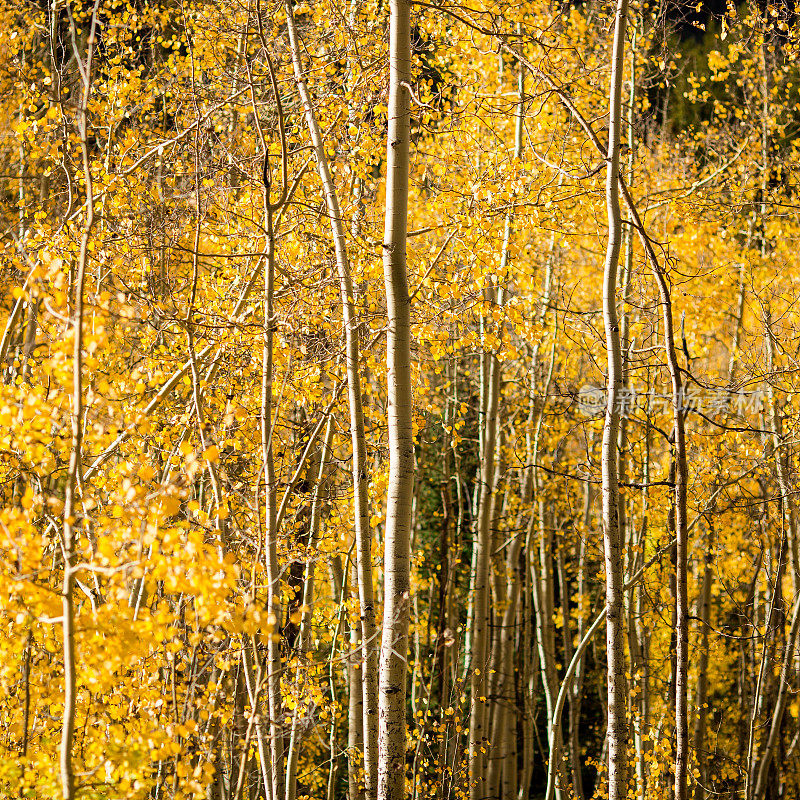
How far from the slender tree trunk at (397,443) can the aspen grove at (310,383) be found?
13 mm

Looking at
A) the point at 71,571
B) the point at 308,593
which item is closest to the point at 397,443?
the point at 71,571

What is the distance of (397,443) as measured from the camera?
11.4 feet

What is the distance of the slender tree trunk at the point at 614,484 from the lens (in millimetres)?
3867

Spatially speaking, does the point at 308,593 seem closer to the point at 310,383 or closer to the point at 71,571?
the point at 310,383

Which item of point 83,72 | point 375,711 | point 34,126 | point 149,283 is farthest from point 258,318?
point 83,72

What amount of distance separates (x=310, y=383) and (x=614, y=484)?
7.04 ft

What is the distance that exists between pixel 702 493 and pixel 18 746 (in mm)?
5742

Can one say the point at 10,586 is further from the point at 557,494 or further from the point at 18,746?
the point at 557,494

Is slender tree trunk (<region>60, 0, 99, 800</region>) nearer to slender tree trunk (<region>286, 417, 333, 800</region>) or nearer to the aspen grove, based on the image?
the aspen grove

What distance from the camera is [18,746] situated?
4.09m

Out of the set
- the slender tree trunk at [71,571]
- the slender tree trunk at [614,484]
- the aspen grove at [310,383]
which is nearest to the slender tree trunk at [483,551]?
the aspen grove at [310,383]

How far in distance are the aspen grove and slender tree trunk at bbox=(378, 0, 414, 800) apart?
0.01 metres

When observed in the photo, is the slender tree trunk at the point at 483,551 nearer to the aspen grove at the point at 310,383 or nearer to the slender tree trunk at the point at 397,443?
the aspen grove at the point at 310,383

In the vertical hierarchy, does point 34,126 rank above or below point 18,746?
above
